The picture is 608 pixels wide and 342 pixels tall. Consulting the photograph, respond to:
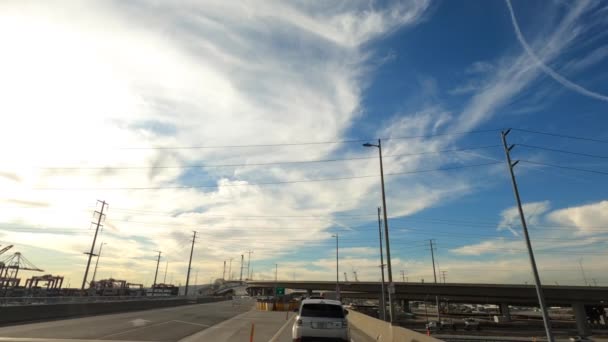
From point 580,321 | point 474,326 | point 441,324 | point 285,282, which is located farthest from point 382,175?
point 285,282

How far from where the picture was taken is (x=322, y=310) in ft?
40.0

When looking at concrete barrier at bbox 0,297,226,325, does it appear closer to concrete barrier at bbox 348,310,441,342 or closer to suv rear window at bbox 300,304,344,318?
suv rear window at bbox 300,304,344,318

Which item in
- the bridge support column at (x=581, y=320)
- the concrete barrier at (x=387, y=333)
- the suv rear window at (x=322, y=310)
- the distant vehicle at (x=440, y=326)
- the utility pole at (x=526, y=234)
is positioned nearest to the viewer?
the suv rear window at (x=322, y=310)

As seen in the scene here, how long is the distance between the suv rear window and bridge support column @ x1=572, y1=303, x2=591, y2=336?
72640 mm


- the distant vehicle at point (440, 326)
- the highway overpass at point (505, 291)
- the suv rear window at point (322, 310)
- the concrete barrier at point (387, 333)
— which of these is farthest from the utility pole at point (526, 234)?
the highway overpass at point (505, 291)

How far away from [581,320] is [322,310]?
263 feet

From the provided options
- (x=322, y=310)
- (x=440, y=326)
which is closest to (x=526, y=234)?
(x=322, y=310)

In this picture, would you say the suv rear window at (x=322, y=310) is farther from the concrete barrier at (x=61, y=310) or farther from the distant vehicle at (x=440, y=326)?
the distant vehicle at (x=440, y=326)

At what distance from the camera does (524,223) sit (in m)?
19.4

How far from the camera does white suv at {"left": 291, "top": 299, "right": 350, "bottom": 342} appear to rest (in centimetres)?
1155

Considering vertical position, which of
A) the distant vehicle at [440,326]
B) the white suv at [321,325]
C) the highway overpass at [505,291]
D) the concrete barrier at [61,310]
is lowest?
the distant vehicle at [440,326]

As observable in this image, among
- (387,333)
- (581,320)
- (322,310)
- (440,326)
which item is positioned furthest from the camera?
(581,320)

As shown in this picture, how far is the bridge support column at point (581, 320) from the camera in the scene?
61831 millimetres

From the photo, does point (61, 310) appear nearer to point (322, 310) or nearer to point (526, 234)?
point (322, 310)
